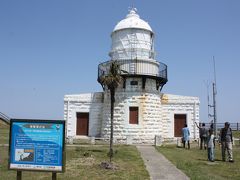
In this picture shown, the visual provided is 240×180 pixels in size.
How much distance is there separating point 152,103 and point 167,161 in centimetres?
1163

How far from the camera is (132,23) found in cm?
2606

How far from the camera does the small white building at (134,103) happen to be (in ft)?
81.8

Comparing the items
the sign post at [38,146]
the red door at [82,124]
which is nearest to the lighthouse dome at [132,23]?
the red door at [82,124]

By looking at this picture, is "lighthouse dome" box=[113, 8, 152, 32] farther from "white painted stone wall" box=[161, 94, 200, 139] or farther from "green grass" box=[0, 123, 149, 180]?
"green grass" box=[0, 123, 149, 180]

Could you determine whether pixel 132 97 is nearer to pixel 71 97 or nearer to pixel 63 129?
pixel 71 97

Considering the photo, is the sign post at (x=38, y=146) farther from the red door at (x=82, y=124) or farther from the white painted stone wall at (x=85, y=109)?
the red door at (x=82, y=124)

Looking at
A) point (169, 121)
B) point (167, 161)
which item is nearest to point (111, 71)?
point (167, 161)

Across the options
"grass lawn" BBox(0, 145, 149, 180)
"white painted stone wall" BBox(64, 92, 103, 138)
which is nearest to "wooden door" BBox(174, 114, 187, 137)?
"white painted stone wall" BBox(64, 92, 103, 138)

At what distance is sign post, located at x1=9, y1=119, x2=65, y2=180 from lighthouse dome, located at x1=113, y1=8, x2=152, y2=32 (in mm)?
19333

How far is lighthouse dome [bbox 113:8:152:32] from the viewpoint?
25906 millimetres

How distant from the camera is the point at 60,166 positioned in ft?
23.7

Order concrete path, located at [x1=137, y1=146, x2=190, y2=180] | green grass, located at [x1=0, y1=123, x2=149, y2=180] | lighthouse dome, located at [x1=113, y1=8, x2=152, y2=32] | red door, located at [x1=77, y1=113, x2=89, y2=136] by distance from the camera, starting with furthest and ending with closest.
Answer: red door, located at [x1=77, y1=113, x2=89, y2=136], lighthouse dome, located at [x1=113, y1=8, x2=152, y2=32], green grass, located at [x1=0, y1=123, x2=149, y2=180], concrete path, located at [x1=137, y1=146, x2=190, y2=180]

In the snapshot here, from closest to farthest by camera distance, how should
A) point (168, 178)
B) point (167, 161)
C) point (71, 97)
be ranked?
1. point (168, 178)
2. point (167, 161)
3. point (71, 97)

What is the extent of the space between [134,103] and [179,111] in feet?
14.0
